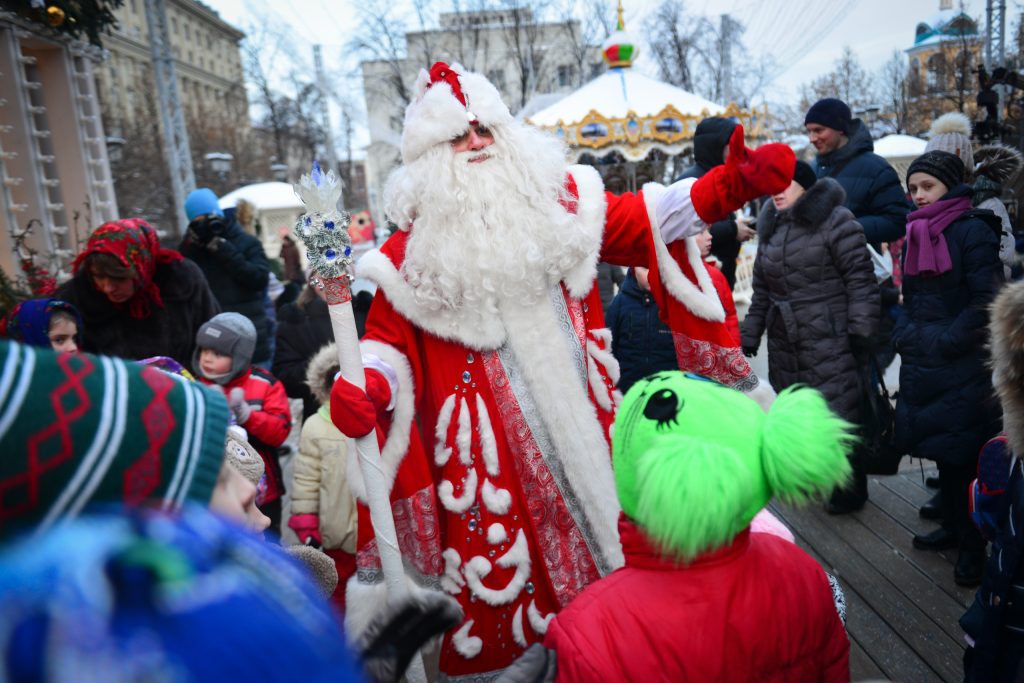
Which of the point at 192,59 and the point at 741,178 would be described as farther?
the point at 192,59

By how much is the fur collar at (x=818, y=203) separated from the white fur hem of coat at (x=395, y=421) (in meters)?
2.25

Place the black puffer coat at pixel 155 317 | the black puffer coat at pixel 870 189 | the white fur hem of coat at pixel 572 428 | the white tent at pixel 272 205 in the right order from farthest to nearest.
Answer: the white tent at pixel 272 205
the black puffer coat at pixel 870 189
the black puffer coat at pixel 155 317
the white fur hem of coat at pixel 572 428

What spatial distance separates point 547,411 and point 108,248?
2142mm

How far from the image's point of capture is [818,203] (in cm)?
354

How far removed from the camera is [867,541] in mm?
3488

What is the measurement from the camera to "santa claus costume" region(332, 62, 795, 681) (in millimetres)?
2293

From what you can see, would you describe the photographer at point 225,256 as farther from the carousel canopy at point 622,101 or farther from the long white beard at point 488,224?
the carousel canopy at point 622,101

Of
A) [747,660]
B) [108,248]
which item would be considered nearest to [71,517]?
[747,660]

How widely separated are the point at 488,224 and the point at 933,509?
2791 mm

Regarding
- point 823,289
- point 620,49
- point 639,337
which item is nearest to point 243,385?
point 639,337

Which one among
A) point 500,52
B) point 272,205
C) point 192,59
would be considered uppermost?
point 192,59

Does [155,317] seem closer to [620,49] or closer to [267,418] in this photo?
[267,418]

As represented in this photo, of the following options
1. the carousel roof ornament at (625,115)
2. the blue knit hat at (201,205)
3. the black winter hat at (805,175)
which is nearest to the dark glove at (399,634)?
the black winter hat at (805,175)

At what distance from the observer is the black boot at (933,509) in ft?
11.8
